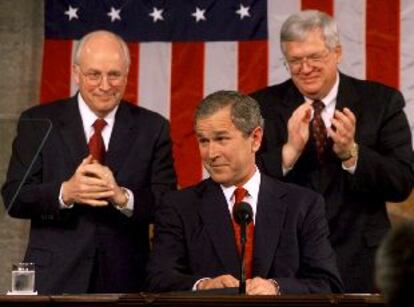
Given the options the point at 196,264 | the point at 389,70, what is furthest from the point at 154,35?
the point at 196,264

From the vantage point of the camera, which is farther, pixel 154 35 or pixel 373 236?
pixel 154 35

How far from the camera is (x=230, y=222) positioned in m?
3.29

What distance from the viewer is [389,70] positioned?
16.4 feet

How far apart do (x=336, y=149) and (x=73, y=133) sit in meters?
1.02

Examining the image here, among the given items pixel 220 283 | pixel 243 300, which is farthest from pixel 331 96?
pixel 243 300

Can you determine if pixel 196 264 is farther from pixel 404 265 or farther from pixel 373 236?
pixel 404 265

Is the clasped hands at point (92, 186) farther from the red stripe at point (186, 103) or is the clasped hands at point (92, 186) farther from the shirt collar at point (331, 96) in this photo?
the red stripe at point (186, 103)

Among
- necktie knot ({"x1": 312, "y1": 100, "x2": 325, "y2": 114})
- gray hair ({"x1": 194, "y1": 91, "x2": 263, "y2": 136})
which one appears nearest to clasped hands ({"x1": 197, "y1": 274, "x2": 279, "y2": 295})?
gray hair ({"x1": 194, "y1": 91, "x2": 263, "y2": 136})

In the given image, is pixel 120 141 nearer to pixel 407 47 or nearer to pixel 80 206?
pixel 80 206

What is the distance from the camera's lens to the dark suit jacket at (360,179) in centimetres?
375

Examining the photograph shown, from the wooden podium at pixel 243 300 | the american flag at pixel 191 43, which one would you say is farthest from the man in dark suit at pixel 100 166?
the american flag at pixel 191 43

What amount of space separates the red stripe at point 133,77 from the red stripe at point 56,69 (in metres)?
0.32

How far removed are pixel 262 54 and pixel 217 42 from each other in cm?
26

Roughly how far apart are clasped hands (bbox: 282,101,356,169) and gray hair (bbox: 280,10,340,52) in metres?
0.29
